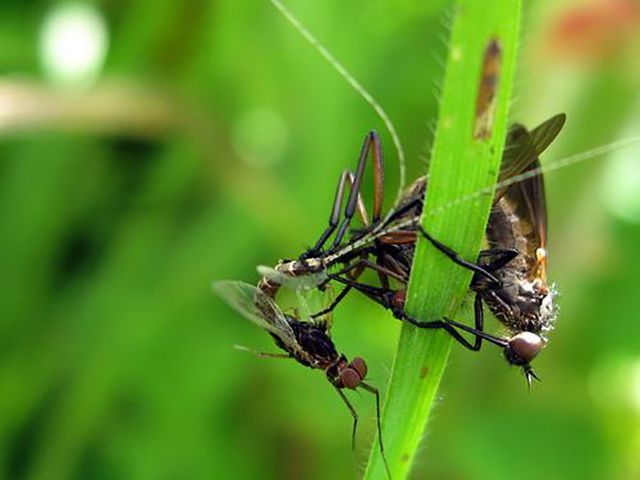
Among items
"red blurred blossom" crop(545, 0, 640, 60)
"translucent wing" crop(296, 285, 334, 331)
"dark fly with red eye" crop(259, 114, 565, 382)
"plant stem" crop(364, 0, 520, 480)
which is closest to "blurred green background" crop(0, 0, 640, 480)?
"red blurred blossom" crop(545, 0, 640, 60)

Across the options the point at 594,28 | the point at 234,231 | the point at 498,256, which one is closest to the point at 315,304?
the point at 498,256

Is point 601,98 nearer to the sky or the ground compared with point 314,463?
nearer to the sky

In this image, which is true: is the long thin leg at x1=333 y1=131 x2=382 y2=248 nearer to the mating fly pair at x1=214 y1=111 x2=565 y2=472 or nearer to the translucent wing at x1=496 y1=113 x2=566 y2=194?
the mating fly pair at x1=214 y1=111 x2=565 y2=472

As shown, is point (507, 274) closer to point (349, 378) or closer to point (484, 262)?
point (484, 262)

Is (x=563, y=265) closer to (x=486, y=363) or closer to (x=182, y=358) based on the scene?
(x=486, y=363)

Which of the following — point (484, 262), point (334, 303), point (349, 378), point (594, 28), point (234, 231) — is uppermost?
point (594, 28)

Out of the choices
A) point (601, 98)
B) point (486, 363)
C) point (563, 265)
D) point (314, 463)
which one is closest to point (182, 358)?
point (314, 463)
